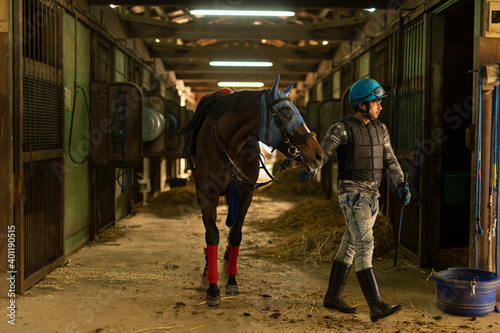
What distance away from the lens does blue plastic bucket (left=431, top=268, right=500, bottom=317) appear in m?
3.12

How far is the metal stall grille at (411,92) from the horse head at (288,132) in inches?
78.3

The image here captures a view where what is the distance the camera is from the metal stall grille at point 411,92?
4.64 m

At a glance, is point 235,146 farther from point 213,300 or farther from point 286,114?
point 213,300

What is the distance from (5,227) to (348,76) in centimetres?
663

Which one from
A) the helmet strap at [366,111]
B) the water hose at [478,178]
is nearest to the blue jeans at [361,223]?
the helmet strap at [366,111]

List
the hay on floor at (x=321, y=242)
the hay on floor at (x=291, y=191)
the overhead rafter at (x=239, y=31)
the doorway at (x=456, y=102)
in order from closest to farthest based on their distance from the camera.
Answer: the hay on floor at (x=321, y=242), the doorway at (x=456, y=102), the overhead rafter at (x=239, y=31), the hay on floor at (x=291, y=191)

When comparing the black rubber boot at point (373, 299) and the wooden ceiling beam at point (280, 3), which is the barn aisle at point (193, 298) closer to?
the black rubber boot at point (373, 299)

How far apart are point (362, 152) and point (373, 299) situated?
95cm

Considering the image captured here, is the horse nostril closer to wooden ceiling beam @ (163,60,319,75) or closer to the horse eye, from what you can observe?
the horse eye

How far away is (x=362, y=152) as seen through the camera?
3.14 metres

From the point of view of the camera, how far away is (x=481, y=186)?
11.2 ft

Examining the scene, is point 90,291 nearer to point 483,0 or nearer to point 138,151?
point 138,151

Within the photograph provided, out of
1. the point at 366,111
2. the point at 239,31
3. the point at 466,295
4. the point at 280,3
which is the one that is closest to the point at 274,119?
the point at 366,111

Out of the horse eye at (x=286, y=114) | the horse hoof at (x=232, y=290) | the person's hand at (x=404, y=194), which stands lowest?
the horse hoof at (x=232, y=290)
